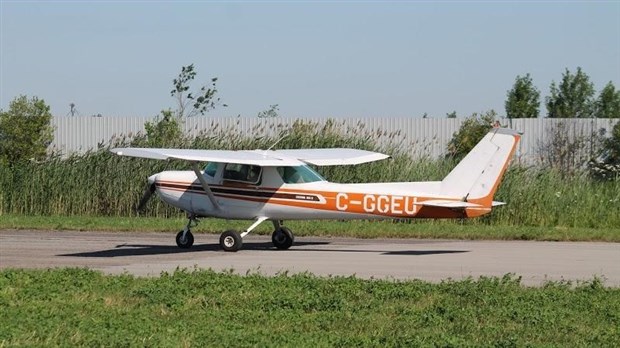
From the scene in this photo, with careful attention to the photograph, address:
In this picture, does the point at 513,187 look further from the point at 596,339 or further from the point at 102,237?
the point at 596,339

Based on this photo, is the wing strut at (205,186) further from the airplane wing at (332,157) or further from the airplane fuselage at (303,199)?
the airplane wing at (332,157)

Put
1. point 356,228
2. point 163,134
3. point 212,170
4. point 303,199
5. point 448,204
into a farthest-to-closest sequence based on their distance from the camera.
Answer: point 163,134
point 356,228
point 212,170
point 303,199
point 448,204

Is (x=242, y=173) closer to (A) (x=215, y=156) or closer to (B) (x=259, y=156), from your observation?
(B) (x=259, y=156)

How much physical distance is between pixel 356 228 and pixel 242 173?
4879 millimetres

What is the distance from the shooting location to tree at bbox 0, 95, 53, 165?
45125 mm

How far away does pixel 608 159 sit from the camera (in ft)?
143

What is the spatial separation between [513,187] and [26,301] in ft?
63.1

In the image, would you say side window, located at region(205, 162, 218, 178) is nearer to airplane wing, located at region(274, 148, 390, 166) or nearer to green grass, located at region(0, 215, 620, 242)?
airplane wing, located at region(274, 148, 390, 166)

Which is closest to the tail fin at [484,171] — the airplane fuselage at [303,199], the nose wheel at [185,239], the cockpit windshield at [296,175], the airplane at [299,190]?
the airplane at [299,190]

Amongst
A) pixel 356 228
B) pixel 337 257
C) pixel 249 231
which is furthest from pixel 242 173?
pixel 356 228

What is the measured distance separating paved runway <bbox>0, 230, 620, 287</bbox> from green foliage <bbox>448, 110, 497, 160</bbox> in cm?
1800

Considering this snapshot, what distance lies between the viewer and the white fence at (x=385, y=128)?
146ft

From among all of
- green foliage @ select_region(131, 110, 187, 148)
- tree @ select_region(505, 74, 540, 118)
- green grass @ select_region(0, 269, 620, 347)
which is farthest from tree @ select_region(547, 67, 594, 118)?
green grass @ select_region(0, 269, 620, 347)

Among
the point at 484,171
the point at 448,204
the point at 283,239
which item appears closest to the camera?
the point at 448,204
